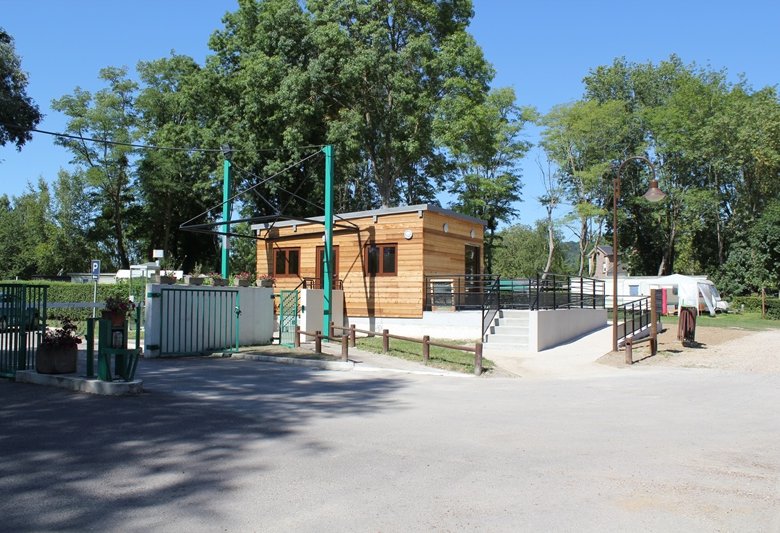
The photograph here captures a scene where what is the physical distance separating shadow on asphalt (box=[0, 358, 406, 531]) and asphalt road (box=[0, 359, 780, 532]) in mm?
24

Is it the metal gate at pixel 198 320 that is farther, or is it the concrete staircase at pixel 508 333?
the concrete staircase at pixel 508 333

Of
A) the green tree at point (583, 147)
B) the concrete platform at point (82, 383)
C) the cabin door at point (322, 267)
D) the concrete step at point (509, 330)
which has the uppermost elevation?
the green tree at point (583, 147)

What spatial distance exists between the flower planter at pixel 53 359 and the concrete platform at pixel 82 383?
0.16 meters

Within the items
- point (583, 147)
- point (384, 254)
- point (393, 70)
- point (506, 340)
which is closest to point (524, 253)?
point (583, 147)

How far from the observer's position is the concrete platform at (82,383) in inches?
374

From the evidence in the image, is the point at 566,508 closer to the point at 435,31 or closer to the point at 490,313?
the point at 490,313

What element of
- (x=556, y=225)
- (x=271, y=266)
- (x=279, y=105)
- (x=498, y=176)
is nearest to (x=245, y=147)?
(x=279, y=105)

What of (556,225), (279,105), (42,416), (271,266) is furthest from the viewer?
(556,225)

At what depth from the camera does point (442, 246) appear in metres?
22.2

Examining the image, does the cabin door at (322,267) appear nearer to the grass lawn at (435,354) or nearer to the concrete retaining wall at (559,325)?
the grass lawn at (435,354)

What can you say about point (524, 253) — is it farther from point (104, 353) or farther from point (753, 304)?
point (104, 353)

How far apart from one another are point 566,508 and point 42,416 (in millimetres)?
6466

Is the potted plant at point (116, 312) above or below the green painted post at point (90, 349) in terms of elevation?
above

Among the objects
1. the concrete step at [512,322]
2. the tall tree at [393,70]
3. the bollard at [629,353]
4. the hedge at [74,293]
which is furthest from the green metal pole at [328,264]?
the hedge at [74,293]
